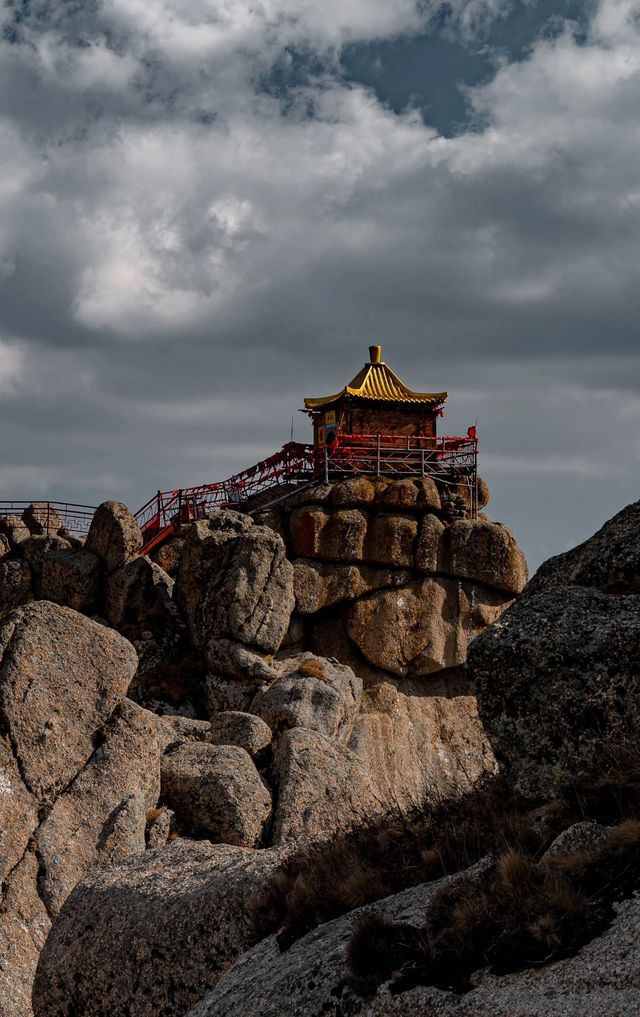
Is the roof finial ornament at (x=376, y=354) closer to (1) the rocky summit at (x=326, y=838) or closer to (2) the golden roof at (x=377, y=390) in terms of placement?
(2) the golden roof at (x=377, y=390)

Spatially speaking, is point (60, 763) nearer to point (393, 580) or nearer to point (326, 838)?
point (326, 838)

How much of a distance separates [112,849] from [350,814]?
Result: 4208 mm

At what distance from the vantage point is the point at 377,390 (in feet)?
203

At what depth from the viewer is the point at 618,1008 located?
20.6ft

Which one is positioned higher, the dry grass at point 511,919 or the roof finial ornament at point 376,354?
the roof finial ornament at point 376,354

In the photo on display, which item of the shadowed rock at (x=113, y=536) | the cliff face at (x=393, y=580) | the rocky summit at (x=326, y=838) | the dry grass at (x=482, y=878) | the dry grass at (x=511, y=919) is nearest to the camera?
the dry grass at (x=511, y=919)

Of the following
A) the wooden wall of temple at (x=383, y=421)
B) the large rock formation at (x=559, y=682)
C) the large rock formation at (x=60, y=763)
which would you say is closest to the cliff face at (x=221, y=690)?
the large rock formation at (x=60, y=763)

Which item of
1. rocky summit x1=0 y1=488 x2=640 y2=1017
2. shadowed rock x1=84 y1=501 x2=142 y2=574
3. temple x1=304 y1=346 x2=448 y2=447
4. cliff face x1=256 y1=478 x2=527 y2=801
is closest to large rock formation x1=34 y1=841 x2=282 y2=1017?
rocky summit x1=0 y1=488 x2=640 y2=1017

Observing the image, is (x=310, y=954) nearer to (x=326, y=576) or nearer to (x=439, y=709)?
(x=439, y=709)

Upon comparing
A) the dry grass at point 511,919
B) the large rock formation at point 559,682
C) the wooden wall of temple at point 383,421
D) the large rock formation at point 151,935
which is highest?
the wooden wall of temple at point 383,421

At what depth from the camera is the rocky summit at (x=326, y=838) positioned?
7.30 metres

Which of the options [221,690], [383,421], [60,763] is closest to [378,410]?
[383,421]

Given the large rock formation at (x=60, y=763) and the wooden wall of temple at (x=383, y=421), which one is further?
the wooden wall of temple at (x=383, y=421)

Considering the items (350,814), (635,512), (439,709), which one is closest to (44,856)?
(350,814)
